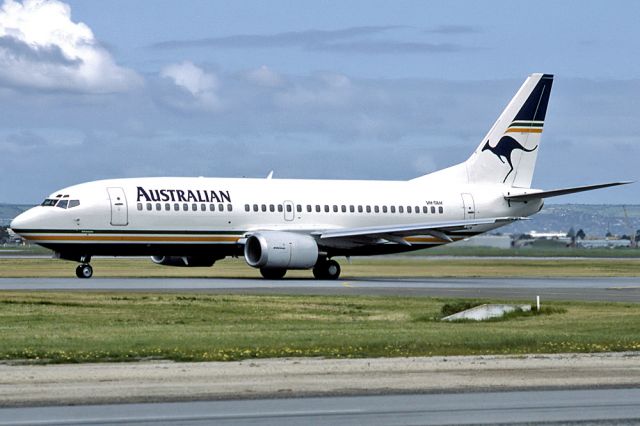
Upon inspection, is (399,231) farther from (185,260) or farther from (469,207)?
(185,260)

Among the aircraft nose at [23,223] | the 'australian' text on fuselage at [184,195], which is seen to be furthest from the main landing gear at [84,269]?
the 'australian' text on fuselage at [184,195]

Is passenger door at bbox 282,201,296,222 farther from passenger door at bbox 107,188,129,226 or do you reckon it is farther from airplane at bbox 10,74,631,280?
passenger door at bbox 107,188,129,226

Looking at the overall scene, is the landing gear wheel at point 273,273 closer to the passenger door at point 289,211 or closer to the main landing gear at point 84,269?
the passenger door at point 289,211

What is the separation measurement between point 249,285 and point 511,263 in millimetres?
32925

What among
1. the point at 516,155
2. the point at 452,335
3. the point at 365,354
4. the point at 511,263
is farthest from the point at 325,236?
the point at 365,354

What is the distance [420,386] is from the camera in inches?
698

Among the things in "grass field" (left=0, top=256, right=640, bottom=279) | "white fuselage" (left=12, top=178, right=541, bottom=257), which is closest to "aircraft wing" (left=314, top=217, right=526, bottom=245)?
"white fuselage" (left=12, top=178, right=541, bottom=257)

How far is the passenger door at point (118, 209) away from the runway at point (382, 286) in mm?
2278

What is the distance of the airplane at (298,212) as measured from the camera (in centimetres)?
5153

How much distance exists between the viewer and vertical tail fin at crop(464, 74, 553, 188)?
61812mm

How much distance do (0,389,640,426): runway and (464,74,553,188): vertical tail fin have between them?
1783 inches

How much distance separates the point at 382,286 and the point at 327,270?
28.0 feet

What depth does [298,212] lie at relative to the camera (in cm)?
Answer: 5603

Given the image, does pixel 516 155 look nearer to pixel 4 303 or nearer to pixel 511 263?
pixel 511 263
